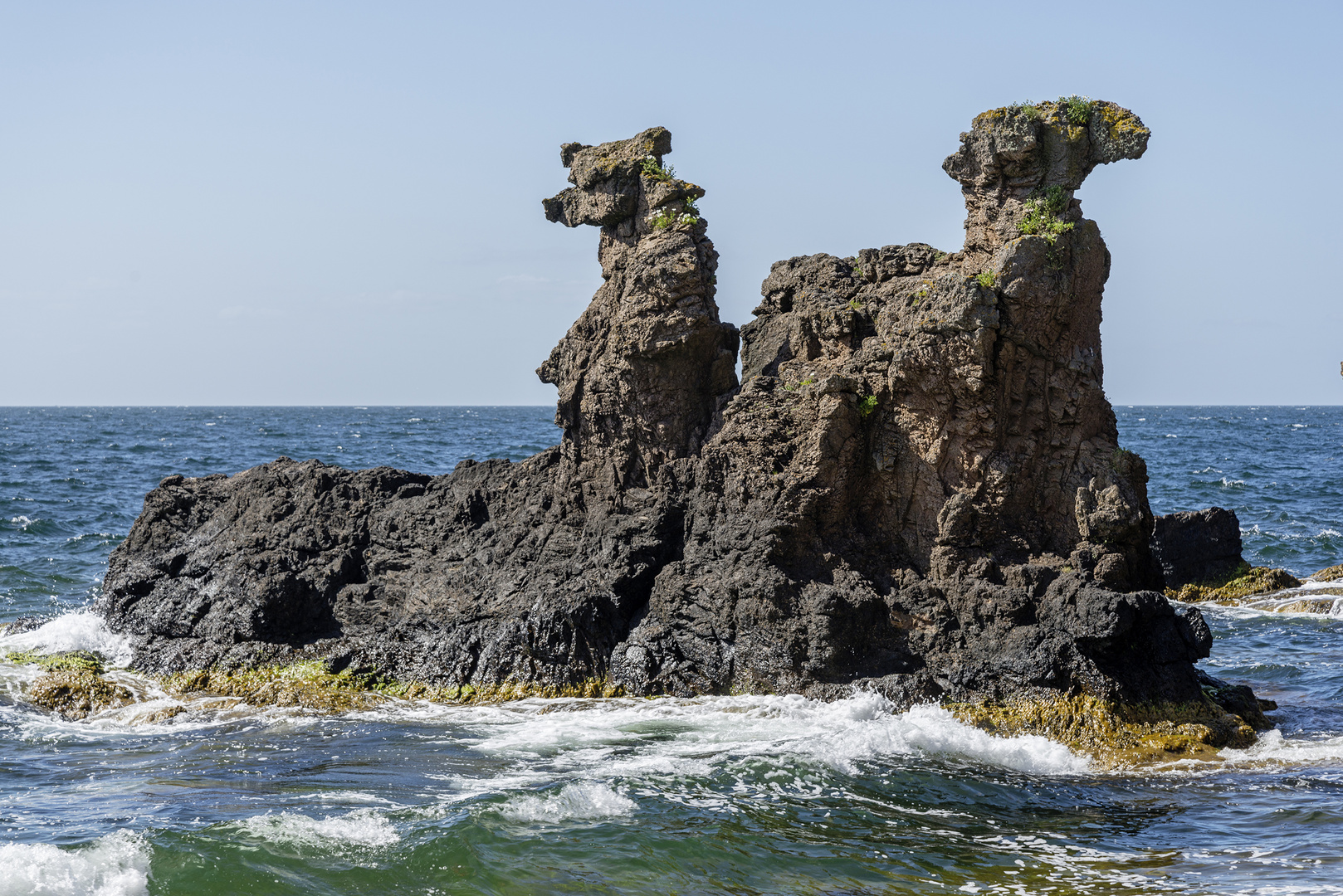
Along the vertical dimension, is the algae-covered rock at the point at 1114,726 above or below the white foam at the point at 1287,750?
above

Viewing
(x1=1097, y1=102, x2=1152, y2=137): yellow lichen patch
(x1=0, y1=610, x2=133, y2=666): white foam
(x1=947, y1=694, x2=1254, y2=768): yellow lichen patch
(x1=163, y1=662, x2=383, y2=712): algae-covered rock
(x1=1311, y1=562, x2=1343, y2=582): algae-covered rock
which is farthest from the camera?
(x1=1311, y1=562, x2=1343, y2=582): algae-covered rock

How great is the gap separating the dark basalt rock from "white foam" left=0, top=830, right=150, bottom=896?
19.3m

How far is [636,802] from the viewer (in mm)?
10047

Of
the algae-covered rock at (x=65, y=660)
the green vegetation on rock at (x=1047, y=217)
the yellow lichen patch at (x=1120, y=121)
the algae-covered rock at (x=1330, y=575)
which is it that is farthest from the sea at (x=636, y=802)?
the algae-covered rock at (x=1330, y=575)

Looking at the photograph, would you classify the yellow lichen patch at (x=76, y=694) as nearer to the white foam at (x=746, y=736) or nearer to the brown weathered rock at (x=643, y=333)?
the white foam at (x=746, y=736)

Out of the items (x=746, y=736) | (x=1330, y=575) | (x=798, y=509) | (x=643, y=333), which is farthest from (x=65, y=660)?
(x=1330, y=575)

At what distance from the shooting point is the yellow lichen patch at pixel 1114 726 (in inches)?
440

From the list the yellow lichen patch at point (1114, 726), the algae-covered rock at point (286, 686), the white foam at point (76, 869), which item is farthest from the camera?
the algae-covered rock at point (286, 686)

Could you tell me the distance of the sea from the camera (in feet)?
28.7

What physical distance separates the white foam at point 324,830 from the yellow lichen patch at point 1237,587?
56.1 ft

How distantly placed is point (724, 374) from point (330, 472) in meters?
5.92

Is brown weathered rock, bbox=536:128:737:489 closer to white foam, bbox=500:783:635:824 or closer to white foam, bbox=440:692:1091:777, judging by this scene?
white foam, bbox=440:692:1091:777

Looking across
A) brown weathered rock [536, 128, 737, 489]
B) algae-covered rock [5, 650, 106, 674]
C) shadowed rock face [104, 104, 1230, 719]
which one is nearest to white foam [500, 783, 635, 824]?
shadowed rock face [104, 104, 1230, 719]

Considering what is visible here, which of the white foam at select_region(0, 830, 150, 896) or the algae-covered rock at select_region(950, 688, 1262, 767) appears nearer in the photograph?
the white foam at select_region(0, 830, 150, 896)
